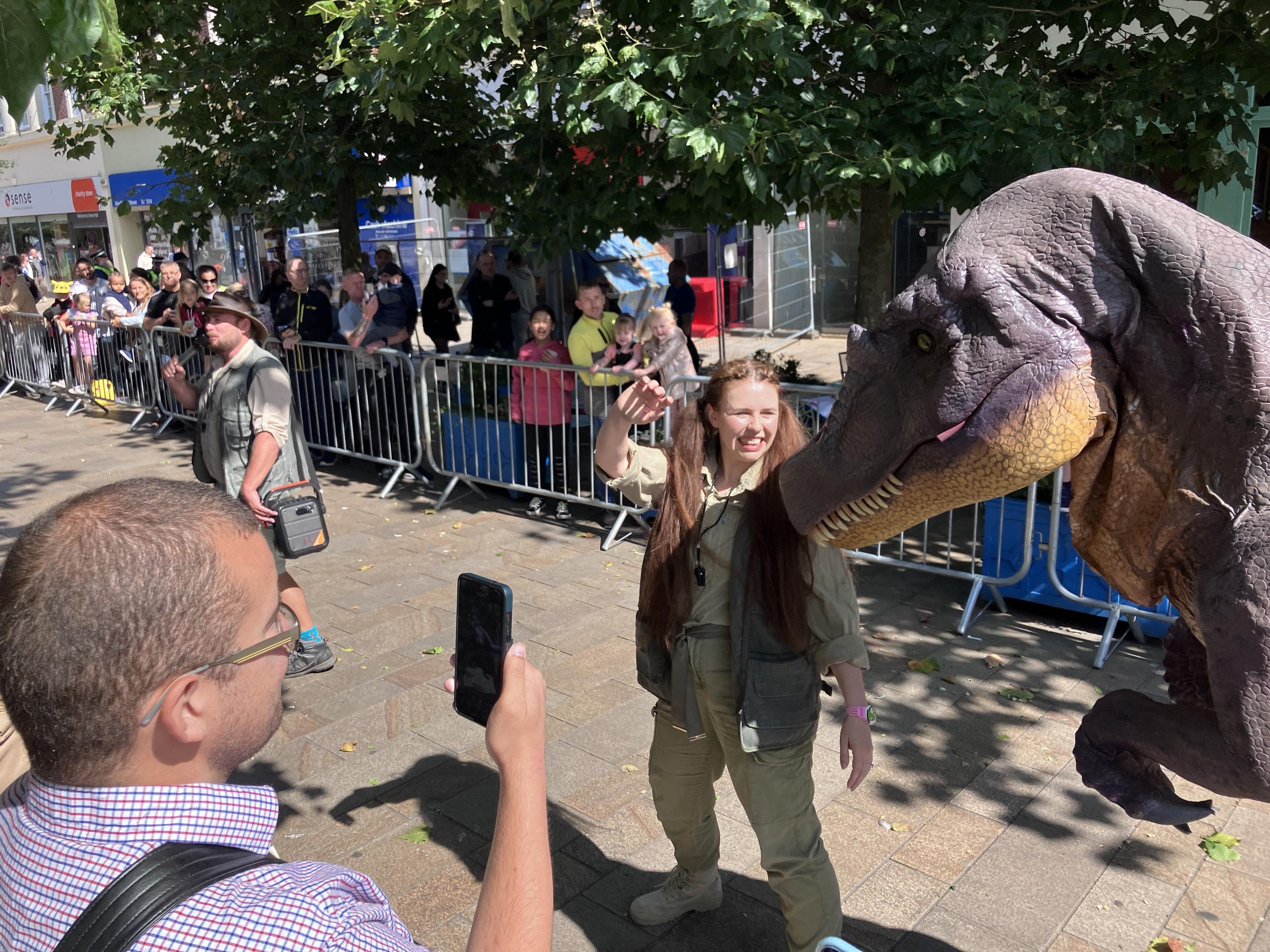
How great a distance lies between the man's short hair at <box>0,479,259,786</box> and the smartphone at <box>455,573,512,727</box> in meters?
0.58

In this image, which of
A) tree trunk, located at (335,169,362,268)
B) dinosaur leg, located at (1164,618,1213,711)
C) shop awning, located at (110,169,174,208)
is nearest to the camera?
dinosaur leg, located at (1164,618,1213,711)

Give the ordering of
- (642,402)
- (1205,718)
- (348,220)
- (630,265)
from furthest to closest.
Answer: (630,265) → (348,220) → (642,402) → (1205,718)

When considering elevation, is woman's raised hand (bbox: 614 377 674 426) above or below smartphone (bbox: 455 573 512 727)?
above

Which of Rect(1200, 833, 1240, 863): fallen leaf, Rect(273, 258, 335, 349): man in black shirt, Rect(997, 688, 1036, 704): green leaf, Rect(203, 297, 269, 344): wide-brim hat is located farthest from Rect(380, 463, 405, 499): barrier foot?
Rect(1200, 833, 1240, 863): fallen leaf

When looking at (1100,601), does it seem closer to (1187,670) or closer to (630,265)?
(1187,670)

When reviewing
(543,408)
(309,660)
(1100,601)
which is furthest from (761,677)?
(543,408)

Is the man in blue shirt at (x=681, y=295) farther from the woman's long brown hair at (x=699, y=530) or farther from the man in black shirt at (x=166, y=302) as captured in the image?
the woman's long brown hair at (x=699, y=530)

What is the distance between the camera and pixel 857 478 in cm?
176

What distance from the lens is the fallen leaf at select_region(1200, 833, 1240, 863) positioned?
382cm

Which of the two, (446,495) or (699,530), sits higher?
(699,530)

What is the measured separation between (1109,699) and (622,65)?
5.37 meters

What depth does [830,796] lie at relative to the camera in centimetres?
431

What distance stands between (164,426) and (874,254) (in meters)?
8.75

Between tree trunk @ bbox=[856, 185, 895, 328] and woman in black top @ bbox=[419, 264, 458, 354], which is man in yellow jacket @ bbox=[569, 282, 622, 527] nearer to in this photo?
tree trunk @ bbox=[856, 185, 895, 328]
